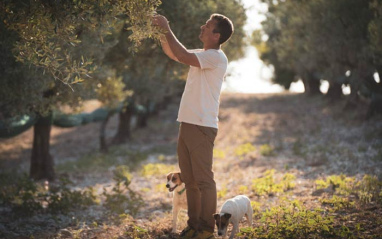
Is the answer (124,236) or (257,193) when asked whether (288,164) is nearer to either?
(257,193)

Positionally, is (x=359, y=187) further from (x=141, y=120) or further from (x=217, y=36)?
(x=141, y=120)

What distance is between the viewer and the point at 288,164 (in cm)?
1775

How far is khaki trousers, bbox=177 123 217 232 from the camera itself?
7521 mm

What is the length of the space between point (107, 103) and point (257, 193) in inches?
399

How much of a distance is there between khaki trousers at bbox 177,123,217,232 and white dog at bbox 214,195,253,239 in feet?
0.70

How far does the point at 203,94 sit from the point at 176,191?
227 cm

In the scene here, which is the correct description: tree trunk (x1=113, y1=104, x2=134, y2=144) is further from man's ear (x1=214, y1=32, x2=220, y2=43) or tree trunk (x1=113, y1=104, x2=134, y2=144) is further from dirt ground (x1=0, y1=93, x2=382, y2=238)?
man's ear (x1=214, y1=32, x2=220, y2=43)

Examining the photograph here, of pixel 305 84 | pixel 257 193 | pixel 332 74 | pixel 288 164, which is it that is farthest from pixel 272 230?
pixel 305 84

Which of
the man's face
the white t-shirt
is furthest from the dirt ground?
the man's face

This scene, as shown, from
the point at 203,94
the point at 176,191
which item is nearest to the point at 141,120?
the point at 176,191

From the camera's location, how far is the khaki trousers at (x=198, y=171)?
752 cm

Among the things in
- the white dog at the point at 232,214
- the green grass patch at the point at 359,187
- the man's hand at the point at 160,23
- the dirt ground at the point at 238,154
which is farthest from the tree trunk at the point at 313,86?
the man's hand at the point at 160,23

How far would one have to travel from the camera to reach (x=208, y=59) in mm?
7285

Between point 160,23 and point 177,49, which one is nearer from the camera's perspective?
point 177,49
